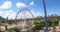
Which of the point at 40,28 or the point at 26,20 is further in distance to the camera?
the point at 26,20

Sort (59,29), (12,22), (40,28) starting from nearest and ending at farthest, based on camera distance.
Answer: (59,29)
(40,28)
(12,22)

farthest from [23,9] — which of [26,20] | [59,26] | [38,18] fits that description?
[59,26]

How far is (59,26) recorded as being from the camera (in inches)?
599

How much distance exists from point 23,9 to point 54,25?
3.55 metres

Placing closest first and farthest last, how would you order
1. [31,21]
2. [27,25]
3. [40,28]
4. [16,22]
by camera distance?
[40,28]
[27,25]
[31,21]
[16,22]

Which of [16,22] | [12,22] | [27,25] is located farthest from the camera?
[12,22]

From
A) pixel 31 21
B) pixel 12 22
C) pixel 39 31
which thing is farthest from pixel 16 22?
pixel 39 31

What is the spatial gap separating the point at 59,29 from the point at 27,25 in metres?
3.93

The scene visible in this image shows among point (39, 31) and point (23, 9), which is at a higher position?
point (23, 9)

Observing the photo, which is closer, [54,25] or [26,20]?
[54,25]

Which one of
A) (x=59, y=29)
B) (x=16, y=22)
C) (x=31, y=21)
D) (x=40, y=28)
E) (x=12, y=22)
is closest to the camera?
(x=59, y=29)

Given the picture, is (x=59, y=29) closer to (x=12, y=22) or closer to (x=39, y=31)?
(x=39, y=31)

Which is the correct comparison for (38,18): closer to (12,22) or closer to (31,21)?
(31,21)

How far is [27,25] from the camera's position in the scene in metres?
17.8
